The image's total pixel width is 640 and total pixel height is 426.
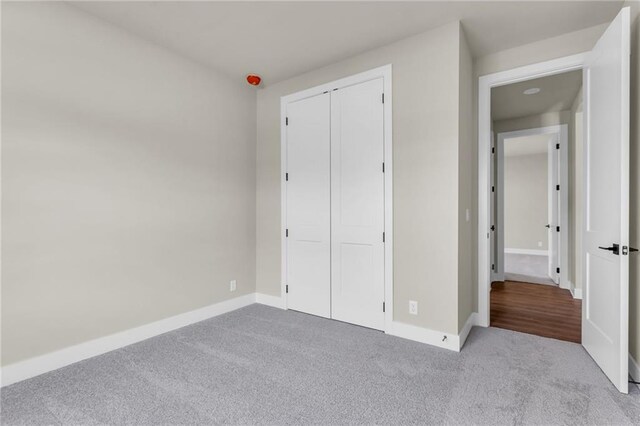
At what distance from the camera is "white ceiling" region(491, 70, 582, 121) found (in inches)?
142

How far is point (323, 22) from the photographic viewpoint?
2574 mm

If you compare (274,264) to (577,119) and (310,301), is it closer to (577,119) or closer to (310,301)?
(310,301)

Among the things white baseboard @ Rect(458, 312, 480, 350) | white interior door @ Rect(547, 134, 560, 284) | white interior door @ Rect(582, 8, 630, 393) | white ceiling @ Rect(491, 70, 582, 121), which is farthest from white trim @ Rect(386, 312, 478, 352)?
white interior door @ Rect(547, 134, 560, 284)

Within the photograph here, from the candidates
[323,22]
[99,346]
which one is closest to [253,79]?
[323,22]

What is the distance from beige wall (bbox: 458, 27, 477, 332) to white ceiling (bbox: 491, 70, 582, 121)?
44.6 inches

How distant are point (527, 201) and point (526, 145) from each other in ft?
6.07

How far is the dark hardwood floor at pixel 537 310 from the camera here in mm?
Result: 3045

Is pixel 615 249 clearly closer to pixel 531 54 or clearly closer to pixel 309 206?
pixel 531 54

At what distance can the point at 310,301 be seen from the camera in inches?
137

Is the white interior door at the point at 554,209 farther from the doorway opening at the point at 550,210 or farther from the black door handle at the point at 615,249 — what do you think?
the black door handle at the point at 615,249

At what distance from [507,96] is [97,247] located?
477cm

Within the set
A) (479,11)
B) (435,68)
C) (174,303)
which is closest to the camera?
(479,11)

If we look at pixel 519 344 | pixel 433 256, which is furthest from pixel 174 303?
pixel 519 344

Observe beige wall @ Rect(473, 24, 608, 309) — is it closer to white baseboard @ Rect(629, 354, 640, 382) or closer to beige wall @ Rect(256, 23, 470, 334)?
beige wall @ Rect(256, 23, 470, 334)
